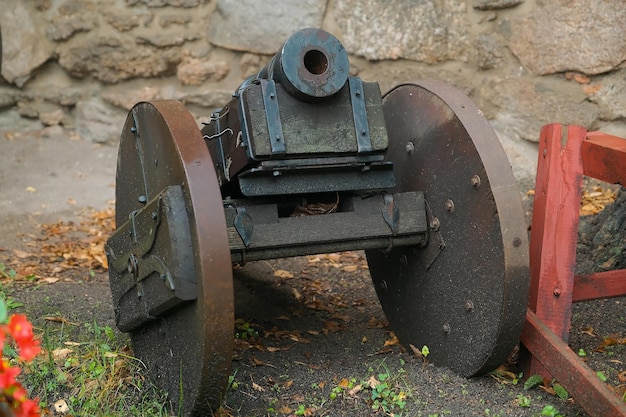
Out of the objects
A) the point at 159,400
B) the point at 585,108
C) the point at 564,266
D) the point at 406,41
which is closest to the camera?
the point at 159,400

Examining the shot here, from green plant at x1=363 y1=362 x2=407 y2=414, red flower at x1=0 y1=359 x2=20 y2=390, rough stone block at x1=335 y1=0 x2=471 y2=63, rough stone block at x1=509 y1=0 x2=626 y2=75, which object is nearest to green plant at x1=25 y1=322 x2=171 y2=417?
green plant at x1=363 y1=362 x2=407 y2=414

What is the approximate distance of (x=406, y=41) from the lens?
489 cm

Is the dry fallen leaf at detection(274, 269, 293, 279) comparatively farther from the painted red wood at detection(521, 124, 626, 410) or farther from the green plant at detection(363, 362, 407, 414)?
the painted red wood at detection(521, 124, 626, 410)

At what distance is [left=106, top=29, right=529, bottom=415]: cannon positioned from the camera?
7.25 feet

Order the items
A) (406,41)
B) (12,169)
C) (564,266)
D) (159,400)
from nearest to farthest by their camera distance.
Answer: (159,400) < (564,266) < (406,41) < (12,169)

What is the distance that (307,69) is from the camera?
2.57 meters

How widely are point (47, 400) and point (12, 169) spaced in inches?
125

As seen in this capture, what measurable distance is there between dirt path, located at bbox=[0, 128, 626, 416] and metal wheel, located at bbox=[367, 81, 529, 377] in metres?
0.13

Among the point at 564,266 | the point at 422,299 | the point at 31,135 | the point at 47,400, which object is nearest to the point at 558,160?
the point at 564,266

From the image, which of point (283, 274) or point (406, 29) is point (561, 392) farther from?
point (406, 29)

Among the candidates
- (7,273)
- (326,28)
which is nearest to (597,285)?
(7,273)

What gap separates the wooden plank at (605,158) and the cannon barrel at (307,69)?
864mm

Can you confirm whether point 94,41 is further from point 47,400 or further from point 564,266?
point 564,266

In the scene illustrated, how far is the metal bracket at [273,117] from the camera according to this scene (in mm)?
2479
